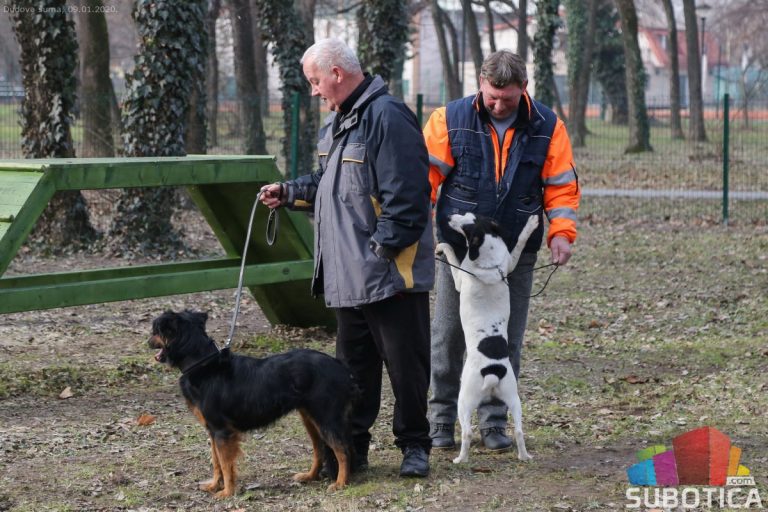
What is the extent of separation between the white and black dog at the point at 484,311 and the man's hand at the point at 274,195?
806 millimetres

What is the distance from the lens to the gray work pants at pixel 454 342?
5441 millimetres

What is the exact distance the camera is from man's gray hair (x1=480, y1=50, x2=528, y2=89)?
4910 millimetres

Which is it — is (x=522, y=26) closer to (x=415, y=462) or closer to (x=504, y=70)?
(x=504, y=70)

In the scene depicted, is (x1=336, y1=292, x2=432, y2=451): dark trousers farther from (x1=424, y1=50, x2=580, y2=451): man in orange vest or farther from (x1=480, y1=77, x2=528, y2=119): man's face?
(x1=480, y1=77, x2=528, y2=119): man's face

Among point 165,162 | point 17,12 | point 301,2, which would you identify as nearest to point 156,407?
point 165,162

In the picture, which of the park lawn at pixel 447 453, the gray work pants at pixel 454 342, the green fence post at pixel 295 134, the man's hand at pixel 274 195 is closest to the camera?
the park lawn at pixel 447 453

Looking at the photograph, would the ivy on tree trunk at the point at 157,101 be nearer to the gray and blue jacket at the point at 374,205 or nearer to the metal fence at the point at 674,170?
the metal fence at the point at 674,170

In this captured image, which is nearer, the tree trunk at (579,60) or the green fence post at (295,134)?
the green fence post at (295,134)

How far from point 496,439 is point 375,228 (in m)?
1.50

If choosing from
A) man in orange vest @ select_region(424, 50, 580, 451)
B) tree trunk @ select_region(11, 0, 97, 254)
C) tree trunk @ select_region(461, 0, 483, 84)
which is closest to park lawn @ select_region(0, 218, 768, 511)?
man in orange vest @ select_region(424, 50, 580, 451)

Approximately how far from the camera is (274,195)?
199 inches

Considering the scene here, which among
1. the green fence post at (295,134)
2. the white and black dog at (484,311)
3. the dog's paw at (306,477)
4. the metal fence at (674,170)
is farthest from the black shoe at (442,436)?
the metal fence at (674,170)

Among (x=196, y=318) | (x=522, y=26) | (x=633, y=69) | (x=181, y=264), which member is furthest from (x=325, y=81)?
(x=522, y=26)

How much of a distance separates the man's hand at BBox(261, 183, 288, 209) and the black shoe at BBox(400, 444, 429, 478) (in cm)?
133
